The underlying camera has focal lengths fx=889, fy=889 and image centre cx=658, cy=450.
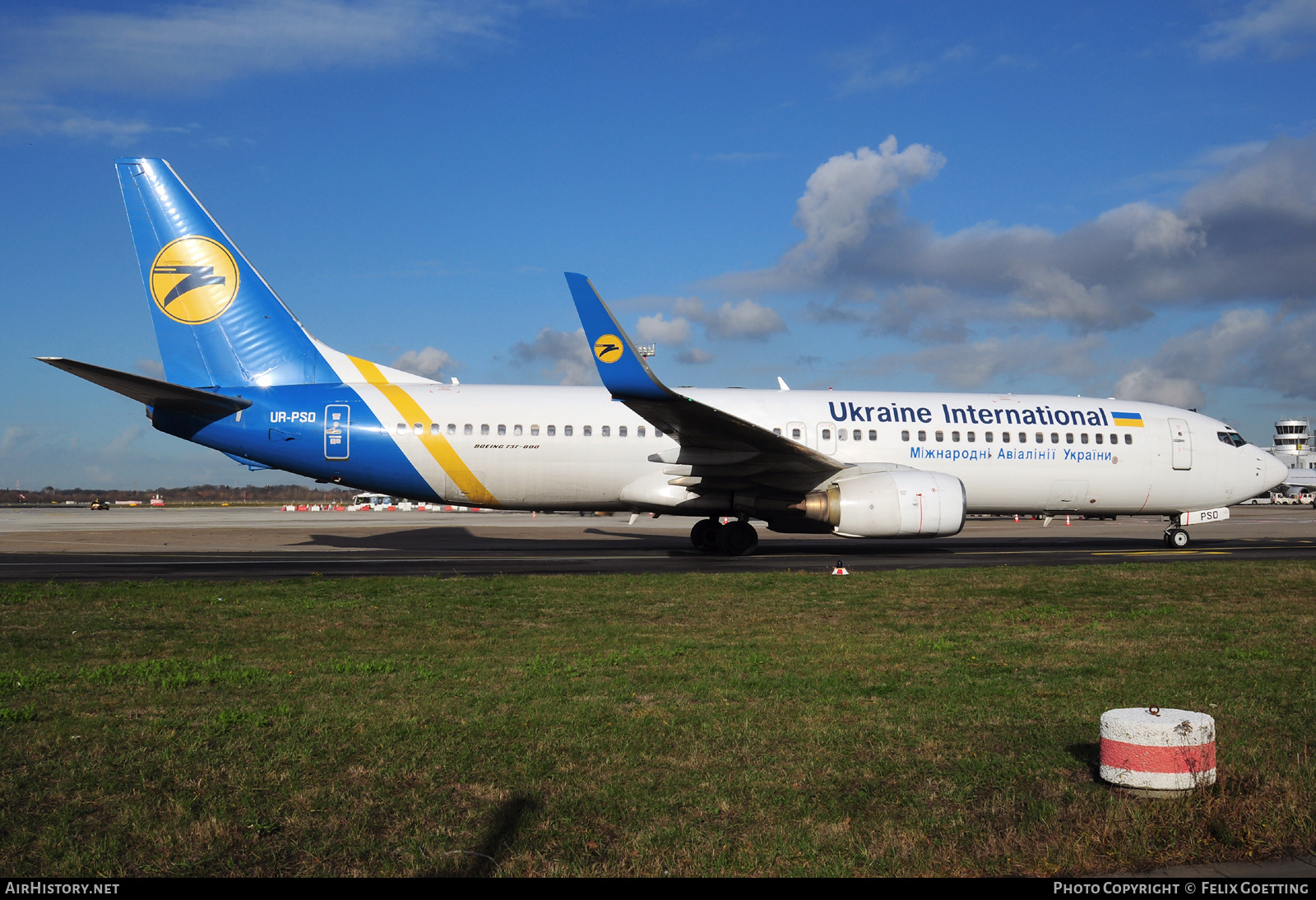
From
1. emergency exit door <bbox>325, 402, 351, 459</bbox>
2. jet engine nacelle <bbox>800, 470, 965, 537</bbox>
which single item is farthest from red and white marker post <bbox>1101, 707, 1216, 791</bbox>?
emergency exit door <bbox>325, 402, 351, 459</bbox>

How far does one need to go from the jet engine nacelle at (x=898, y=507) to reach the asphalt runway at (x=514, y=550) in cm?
70

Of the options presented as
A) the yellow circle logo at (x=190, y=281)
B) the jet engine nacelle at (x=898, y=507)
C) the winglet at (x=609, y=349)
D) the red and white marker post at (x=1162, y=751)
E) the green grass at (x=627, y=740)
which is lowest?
the green grass at (x=627, y=740)

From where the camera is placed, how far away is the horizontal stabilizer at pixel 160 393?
54.5 ft

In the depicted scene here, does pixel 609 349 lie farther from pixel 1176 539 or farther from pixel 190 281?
pixel 1176 539

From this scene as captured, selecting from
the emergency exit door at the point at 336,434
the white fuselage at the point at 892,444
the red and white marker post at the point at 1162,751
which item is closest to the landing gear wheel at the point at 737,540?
A: the white fuselage at the point at 892,444

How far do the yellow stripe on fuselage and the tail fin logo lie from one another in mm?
5011

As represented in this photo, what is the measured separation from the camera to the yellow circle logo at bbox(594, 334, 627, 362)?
16.8 metres

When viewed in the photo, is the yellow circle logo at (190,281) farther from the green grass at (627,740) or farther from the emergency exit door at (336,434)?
the green grass at (627,740)

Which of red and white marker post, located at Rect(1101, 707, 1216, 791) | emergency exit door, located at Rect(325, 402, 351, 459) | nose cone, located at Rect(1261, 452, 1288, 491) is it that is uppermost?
emergency exit door, located at Rect(325, 402, 351, 459)

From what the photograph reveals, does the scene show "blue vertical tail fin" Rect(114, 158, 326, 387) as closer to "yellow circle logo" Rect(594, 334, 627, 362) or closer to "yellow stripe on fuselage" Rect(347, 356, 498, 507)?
"yellow stripe on fuselage" Rect(347, 356, 498, 507)

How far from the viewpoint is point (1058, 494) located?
21969mm

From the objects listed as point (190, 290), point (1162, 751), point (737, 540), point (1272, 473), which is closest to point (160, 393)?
point (190, 290)

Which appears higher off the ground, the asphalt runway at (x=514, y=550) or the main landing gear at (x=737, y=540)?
the main landing gear at (x=737, y=540)

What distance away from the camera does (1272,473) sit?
23.3 metres
